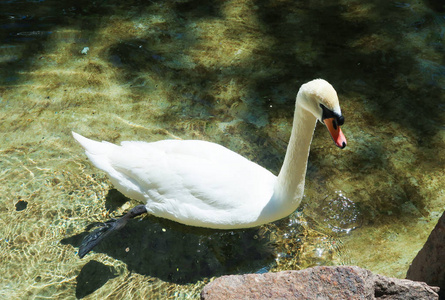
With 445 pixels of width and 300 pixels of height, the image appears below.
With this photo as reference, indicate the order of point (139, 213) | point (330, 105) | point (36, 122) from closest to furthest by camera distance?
point (330, 105) < point (139, 213) < point (36, 122)

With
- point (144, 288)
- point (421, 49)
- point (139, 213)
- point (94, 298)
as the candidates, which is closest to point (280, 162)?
point (139, 213)

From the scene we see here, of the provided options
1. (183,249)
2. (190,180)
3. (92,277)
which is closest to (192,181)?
(190,180)

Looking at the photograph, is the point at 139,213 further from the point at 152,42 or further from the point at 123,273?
the point at 152,42

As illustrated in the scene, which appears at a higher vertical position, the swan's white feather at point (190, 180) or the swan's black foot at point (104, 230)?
the swan's white feather at point (190, 180)

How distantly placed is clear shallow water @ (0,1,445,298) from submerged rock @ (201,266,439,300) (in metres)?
0.95

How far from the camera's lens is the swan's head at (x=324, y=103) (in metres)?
2.63

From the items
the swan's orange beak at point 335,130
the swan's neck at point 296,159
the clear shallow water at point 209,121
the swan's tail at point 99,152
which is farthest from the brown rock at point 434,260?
the swan's tail at point 99,152

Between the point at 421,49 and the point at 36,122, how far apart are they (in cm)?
421

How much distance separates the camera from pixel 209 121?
4.50m

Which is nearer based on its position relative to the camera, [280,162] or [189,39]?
[280,162]

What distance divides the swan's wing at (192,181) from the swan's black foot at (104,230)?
11 centimetres

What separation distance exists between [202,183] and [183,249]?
61cm

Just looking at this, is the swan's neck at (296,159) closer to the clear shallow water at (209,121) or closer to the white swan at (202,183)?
the white swan at (202,183)

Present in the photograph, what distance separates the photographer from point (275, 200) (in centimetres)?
325
